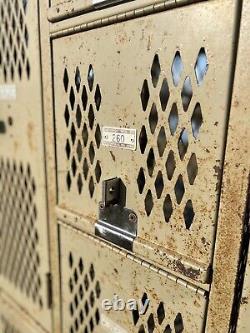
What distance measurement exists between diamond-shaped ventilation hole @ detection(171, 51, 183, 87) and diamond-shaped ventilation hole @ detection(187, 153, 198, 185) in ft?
0.57

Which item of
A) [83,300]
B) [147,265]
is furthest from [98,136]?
[83,300]


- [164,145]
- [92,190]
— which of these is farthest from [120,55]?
[92,190]

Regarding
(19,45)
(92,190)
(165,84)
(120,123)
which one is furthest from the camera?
(19,45)

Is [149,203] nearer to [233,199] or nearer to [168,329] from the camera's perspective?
[233,199]

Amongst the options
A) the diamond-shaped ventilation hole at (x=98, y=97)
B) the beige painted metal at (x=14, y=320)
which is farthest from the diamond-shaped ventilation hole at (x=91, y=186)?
the beige painted metal at (x=14, y=320)

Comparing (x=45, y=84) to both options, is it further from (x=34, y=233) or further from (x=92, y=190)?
(x=34, y=233)

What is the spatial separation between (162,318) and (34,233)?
645 millimetres

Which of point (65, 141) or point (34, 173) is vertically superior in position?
point (65, 141)

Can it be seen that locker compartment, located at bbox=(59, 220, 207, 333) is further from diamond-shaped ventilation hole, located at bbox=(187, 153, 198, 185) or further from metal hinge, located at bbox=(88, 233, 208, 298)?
diamond-shaped ventilation hole, located at bbox=(187, 153, 198, 185)

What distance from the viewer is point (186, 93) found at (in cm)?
67

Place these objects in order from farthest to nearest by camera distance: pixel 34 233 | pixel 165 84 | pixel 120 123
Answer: pixel 34 233, pixel 120 123, pixel 165 84

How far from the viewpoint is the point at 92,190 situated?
2.96ft

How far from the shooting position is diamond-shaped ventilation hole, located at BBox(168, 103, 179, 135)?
0.67 m

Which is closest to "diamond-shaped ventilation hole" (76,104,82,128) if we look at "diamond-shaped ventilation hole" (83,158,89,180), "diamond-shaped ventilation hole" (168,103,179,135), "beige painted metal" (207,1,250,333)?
"diamond-shaped ventilation hole" (83,158,89,180)
